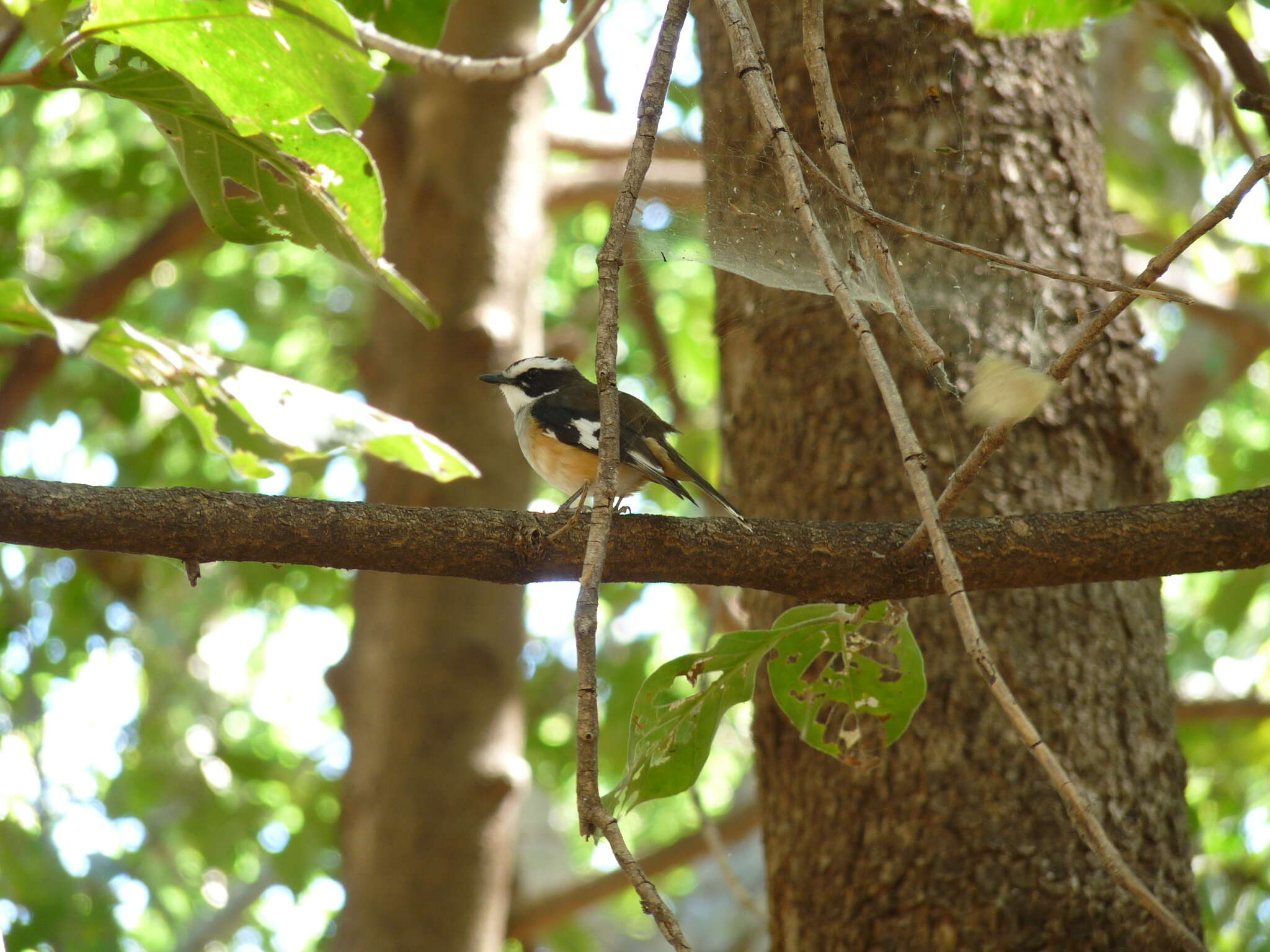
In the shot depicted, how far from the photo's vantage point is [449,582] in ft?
14.6

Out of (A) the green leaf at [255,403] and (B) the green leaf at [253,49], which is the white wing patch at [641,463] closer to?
(A) the green leaf at [255,403]

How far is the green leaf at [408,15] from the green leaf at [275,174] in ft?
1.53

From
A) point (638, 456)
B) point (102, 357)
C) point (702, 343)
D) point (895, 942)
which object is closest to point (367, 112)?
point (102, 357)

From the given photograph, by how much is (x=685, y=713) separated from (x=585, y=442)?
1393mm

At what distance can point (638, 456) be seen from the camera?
10.4 feet

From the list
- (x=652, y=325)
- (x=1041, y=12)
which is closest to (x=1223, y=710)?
(x=652, y=325)

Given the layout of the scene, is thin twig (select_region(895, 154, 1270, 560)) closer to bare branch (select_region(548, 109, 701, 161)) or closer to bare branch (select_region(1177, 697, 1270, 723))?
bare branch (select_region(1177, 697, 1270, 723))

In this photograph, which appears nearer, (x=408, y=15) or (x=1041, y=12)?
(x=1041, y=12)

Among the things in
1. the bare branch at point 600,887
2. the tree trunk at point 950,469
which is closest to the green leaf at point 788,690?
the tree trunk at point 950,469

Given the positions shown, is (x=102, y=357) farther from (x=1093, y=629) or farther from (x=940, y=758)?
(x=1093, y=629)

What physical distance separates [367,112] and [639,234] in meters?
0.80

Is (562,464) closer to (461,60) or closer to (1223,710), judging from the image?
(461,60)

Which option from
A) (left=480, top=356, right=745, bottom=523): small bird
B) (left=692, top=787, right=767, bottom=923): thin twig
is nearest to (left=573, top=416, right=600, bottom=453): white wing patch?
(left=480, top=356, right=745, bottom=523): small bird

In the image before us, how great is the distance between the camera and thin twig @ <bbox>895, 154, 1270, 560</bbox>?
146 centimetres
